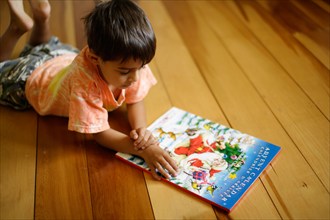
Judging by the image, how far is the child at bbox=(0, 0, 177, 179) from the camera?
839 millimetres

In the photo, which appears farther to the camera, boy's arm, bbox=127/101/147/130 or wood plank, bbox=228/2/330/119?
wood plank, bbox=228/2/330/119

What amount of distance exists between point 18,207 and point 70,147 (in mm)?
212

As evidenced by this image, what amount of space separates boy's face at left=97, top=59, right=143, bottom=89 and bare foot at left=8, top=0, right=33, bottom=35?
384 millimetres

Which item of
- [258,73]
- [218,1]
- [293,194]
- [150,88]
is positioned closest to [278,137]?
[293,194]

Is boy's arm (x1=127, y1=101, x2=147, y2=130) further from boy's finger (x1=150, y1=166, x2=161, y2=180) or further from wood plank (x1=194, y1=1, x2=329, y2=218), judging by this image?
wood plank (x1=194, y1=1, x2=329, y2=218)

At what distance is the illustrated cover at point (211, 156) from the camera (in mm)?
849

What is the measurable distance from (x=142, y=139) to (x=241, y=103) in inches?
14.0

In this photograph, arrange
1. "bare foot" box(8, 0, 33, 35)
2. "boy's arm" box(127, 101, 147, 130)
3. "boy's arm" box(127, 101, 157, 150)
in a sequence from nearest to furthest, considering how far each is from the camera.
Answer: "boy's arm" box(127, 101, 157, 150)
"boy's arm" box(127, 101, 147, 130)
"bare foot" box(8, 0, 33, 35)

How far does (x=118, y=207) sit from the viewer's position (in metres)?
0.84

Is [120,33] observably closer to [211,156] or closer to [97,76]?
[97,76]

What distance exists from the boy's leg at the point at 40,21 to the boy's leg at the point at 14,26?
5cm

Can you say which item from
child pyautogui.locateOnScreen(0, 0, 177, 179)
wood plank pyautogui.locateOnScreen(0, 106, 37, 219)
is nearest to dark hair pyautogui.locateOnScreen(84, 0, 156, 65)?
child pyautogui.locateOnScreen(0, 0, 177, 179)

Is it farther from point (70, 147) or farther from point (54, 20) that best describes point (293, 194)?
point (54, 20)

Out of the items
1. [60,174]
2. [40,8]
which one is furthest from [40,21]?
[60,174]
